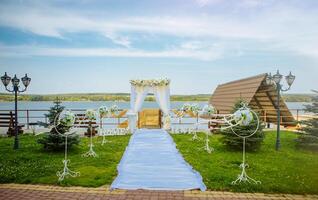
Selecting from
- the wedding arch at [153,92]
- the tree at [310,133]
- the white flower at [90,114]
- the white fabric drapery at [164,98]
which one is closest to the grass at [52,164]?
the white flower at [90,114]

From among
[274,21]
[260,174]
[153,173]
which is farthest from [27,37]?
[260,174]

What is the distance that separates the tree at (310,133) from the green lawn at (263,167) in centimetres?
41

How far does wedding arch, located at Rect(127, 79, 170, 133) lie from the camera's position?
52.7ft

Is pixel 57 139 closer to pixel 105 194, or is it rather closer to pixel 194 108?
pixel 105 194

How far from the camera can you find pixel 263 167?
798cm

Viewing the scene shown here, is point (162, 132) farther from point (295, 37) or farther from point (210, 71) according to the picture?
point (210, 71)

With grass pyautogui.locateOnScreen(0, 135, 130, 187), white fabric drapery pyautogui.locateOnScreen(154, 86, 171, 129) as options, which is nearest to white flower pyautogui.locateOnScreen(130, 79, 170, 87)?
white fabric drapery pyautogui.locateOnScreen(154, 86, 171, 129)

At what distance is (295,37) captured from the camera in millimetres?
10578

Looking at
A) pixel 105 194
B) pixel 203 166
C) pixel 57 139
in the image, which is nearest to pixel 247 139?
pixel 203 166

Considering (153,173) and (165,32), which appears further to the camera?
(165,32)

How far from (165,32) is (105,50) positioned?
4.79 m

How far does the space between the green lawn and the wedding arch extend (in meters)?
4.56

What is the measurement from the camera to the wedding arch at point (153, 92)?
633 inches

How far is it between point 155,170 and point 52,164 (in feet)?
8.76
